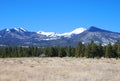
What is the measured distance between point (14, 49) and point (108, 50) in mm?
58311

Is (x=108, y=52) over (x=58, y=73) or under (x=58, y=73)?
over

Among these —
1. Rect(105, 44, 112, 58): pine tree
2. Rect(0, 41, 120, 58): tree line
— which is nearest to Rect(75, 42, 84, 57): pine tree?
Rect(0, 41, 120, 58): tree line

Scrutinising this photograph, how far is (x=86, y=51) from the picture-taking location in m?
122

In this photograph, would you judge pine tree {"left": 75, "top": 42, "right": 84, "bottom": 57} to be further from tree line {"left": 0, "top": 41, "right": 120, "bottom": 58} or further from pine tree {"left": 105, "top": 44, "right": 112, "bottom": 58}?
pine tree {"left": 105, "top": 44, "right": 112, "bottom": 58}

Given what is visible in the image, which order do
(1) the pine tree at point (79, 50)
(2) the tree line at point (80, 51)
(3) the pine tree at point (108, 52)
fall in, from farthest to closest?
(1) the pine tree at point (79, 50) → (2) the tree line at point (80, 51) → (3) the pine tree at point (108, 52)

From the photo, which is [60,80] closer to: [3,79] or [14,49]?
[3,79]

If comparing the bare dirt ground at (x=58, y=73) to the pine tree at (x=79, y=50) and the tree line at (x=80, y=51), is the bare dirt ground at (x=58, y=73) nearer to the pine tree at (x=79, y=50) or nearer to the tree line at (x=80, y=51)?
the tree line at (x=80, y=51)

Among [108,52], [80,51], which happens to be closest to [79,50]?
[80,51]

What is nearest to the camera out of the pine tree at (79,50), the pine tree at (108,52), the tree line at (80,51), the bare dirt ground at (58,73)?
the bare dirt ground at (58,73)

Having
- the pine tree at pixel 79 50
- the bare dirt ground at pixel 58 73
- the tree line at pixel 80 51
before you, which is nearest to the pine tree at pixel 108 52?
the tree line at pixel 80 51

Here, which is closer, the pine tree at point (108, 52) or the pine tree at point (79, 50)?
the pine tree at point (108, 52)

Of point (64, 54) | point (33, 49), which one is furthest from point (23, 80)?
point (33, 49)

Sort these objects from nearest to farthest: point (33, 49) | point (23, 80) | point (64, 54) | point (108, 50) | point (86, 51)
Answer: point (23, 80), point (108, 50), point (86, 51), point (64, 54), point (33, 49)

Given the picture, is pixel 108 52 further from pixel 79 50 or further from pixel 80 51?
pixel 79 50
